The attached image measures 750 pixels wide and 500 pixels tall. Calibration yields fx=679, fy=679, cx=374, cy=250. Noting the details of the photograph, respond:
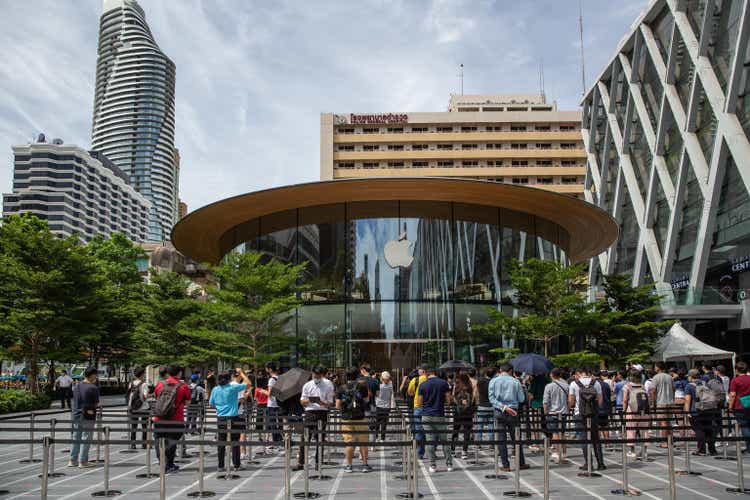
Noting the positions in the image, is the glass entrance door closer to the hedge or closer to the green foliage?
the green foliage

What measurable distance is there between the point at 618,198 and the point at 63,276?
159 feet

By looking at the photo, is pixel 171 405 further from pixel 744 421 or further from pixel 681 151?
pixel 681 151

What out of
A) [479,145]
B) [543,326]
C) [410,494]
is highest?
[479,145]

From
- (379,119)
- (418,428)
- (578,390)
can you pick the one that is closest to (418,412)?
(418,428)

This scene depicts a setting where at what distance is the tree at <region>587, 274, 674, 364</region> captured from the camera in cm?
3159

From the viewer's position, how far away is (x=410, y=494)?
34.0 ft

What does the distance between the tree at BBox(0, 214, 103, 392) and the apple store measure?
793 centimetres

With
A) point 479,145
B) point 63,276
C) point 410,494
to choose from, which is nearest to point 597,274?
point 479,145

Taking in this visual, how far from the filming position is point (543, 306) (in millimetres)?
Answer: 27266

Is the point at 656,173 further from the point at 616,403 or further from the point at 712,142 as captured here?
the point at 616,403

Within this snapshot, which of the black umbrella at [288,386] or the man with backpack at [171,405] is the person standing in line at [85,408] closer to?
the man with backpack at [171,405]

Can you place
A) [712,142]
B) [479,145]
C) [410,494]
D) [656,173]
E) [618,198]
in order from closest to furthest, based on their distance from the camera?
[410,494], [712,142], [656,173], [618,198], [479,145]

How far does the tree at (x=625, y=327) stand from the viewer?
104 feet

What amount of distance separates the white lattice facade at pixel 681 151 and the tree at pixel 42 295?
31.9 m
